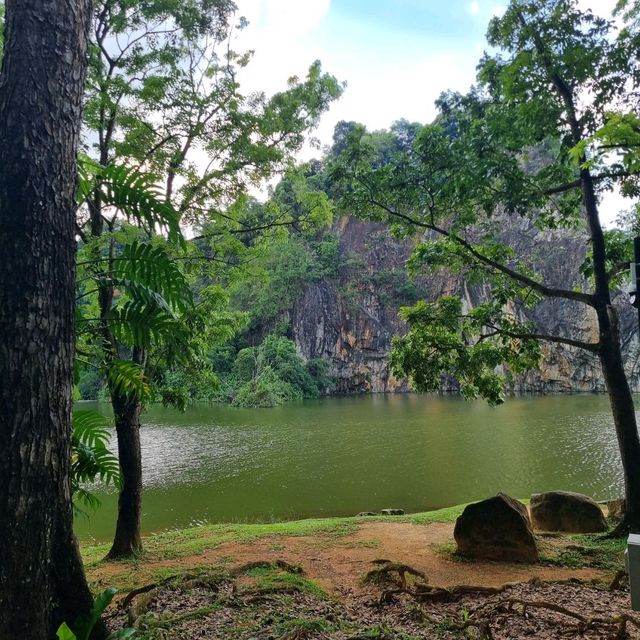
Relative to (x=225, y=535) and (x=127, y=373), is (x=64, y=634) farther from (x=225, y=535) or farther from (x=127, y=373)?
(x=225, y=535)

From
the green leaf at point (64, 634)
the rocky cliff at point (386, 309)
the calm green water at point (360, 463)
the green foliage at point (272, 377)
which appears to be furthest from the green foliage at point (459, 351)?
the rocky cliff at point (386, 309)

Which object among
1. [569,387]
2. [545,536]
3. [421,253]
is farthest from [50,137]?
[569,387]

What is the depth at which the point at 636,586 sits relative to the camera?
1.79m

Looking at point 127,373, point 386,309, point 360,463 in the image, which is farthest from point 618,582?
point 386,309

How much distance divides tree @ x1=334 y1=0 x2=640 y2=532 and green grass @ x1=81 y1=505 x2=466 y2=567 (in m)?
2.25

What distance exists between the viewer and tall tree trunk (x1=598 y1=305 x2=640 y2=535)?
5062mm

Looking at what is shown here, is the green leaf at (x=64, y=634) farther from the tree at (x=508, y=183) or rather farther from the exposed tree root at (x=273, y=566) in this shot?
the tree at (x=508, y=183)

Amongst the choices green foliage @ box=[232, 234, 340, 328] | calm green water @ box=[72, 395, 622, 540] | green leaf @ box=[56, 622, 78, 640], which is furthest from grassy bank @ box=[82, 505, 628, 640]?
green foliage @ box=[232, 234, 340, 328]

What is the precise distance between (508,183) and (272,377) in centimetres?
2861

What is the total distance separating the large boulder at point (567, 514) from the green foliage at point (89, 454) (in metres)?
5.73

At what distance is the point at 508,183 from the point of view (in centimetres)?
545

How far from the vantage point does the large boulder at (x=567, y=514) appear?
609 cm

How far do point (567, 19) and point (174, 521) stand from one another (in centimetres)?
973

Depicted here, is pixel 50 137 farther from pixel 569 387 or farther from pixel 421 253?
pixel 569 387
